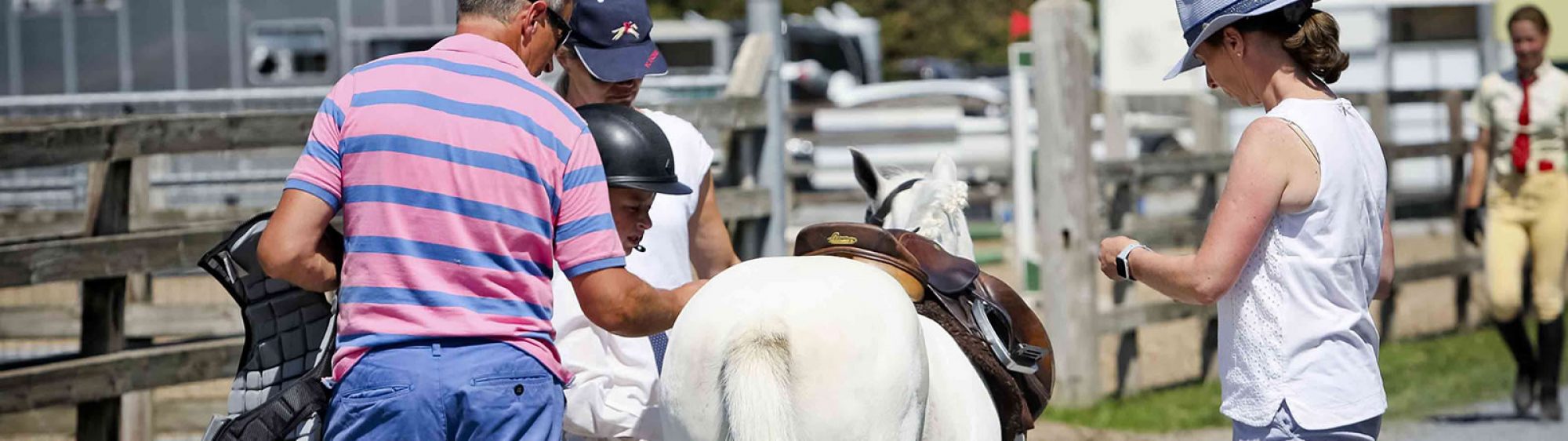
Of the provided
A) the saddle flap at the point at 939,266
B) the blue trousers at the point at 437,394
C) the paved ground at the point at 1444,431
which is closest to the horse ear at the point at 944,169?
the saddle flap at the point at 939,266

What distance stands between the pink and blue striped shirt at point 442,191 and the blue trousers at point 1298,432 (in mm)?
1215

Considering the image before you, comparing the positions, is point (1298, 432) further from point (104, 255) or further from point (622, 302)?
point (104, 255)

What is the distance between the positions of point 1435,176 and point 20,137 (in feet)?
50.7

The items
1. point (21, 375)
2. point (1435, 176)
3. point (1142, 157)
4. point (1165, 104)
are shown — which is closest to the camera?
point (21, 375)

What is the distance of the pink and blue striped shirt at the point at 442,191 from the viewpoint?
2.40 meters

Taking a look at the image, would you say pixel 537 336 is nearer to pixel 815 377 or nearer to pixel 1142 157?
pixel 815 377

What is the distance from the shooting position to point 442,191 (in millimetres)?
2400

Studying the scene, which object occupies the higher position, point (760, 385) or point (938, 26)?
point (938, 26)

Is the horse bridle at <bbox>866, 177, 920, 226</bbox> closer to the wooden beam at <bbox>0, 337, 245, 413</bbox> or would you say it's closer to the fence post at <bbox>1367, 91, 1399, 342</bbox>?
the wooden beam at <bbox>0, 337, 245, 413</bbox>

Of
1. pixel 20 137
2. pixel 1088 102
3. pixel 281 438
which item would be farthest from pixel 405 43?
pixel 281 438

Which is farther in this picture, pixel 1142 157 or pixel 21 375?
pixel 1142 157

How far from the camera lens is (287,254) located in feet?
7.96

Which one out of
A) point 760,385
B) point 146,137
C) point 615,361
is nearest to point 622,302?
point 760,385

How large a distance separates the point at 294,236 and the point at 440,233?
227 mm
